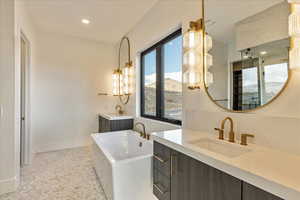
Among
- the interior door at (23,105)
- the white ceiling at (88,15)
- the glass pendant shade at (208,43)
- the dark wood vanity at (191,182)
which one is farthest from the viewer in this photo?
Result: the interior door at (23,105)

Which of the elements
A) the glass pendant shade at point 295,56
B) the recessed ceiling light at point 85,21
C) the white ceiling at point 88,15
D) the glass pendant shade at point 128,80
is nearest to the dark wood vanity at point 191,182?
the glass pendant shade at point 295,56

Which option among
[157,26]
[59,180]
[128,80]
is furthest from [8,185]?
[157,26]

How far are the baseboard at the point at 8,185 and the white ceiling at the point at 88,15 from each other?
250cm

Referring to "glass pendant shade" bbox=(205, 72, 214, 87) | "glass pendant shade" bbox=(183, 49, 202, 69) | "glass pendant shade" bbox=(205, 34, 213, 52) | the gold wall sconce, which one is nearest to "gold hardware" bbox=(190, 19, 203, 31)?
"glass pendant shade" bbox=(205, 34, 213, 52)

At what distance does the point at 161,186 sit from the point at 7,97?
222cm

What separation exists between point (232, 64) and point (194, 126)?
2.45 feet

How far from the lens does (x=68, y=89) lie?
12.6ft

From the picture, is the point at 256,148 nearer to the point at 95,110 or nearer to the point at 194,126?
the point at 194,126

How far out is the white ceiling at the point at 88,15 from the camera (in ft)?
8.20

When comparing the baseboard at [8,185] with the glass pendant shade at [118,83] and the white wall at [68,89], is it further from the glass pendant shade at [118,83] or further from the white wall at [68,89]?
the glass pendant shade at [118,83]

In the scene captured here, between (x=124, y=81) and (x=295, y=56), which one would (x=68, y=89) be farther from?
(x=295, y=56)

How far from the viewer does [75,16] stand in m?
2.89

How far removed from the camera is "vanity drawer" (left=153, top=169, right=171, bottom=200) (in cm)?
132

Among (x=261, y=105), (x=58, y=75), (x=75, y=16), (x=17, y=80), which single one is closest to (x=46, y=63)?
(x=58, y=75)
